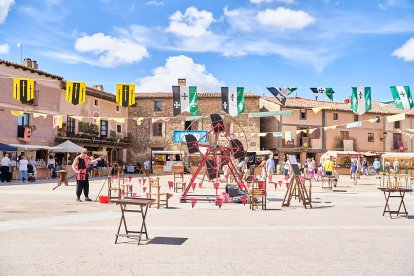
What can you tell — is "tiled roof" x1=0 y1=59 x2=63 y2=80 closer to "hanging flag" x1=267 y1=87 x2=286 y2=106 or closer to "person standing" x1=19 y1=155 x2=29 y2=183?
"person standing" x1=19 y1=155 x2=29 y2=183

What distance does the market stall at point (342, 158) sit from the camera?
124 feet

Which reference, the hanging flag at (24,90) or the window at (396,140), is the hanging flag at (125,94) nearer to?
the hanging flag at (24,90)

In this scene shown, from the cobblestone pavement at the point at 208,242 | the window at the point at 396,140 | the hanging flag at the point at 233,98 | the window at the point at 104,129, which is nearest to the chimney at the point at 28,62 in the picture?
the window at the point at 104,129

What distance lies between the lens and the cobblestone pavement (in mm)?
5164

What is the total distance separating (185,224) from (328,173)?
12.5 meters

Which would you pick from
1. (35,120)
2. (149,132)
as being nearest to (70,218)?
(35,120)

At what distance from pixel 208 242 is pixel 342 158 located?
3726 cm

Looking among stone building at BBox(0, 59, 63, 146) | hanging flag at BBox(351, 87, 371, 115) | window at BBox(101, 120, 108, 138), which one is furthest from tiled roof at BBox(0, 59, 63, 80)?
hanging flag at BBox(351, 87, 371, 115)

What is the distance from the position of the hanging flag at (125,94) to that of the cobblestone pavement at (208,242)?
9.00 meters

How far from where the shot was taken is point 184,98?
19.6 metres

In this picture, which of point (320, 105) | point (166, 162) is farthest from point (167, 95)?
point (320, 105)

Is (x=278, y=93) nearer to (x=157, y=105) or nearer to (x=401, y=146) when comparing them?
(x=157, y=105)

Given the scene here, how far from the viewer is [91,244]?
21.3ft

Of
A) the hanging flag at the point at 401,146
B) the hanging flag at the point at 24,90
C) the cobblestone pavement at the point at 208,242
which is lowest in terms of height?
the cobblestone pavement at the point at 208,242
